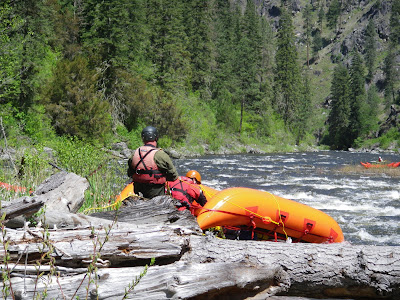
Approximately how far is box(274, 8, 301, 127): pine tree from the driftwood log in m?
49.3

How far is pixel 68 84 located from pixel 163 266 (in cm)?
2056

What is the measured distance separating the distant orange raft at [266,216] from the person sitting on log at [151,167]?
2.41ft

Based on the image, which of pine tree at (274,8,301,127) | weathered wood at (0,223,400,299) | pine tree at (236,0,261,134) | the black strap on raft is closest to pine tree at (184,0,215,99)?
pine tree at (236,0,261,134)

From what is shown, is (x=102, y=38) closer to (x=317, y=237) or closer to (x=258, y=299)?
(x=317, y=237)

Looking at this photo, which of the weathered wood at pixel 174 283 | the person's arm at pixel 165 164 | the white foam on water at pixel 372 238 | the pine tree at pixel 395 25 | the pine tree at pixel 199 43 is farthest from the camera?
the pine tree at pixel 395 25

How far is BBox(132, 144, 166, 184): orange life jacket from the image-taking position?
4.59m

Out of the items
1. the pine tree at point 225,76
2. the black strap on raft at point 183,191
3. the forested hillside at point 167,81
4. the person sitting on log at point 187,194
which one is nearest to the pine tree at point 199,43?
the forested hillside at point 167,81

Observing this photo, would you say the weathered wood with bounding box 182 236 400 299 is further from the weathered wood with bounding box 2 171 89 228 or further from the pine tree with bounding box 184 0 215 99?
the pine tree with bounding box 184 0 215 99

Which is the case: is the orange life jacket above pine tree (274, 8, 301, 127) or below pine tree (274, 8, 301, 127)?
below

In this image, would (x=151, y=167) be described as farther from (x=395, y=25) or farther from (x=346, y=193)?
(x=395, y=25)

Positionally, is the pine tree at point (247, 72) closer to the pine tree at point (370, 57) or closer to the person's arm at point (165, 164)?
the person's arm at point (165, 164)

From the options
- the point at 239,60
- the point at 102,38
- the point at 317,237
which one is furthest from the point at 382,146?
the point at 317,237

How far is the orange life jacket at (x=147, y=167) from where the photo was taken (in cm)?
459

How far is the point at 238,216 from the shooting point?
4.99 meters
